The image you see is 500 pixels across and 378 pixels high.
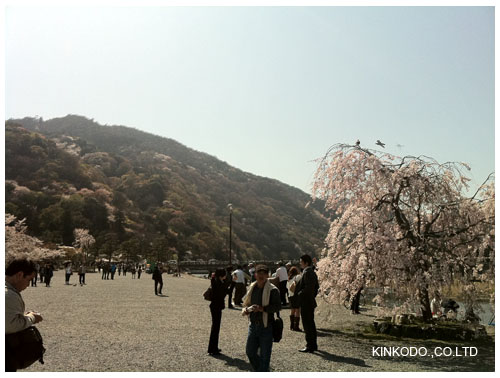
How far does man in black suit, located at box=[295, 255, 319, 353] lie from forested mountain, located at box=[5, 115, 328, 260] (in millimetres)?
63464

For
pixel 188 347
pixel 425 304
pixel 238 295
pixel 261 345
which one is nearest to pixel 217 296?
pixel 188 347

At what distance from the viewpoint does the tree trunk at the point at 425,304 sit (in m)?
11.6

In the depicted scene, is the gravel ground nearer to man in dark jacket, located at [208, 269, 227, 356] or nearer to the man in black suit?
the man in black suit

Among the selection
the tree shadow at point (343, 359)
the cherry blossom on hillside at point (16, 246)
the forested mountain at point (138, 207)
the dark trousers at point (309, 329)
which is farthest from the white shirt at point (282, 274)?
the forested mountain at point (138, 207)

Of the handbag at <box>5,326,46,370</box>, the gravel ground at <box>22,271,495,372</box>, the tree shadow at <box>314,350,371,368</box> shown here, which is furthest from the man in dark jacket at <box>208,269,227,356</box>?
the handbag at <box>5,326,46,370</box>

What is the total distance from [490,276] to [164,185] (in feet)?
384

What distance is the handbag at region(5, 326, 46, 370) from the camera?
425 cm

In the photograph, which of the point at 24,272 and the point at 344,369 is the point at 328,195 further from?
the point at 24,272

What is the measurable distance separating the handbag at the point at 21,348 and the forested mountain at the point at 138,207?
220 feet

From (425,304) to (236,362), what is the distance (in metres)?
6.26

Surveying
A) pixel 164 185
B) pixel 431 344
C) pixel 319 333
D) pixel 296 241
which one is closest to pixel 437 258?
pixel 431 344

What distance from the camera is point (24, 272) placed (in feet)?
14.8

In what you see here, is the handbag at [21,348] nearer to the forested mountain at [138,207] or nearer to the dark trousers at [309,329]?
the dark trousers at [309,329]

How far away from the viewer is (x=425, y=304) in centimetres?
1188
